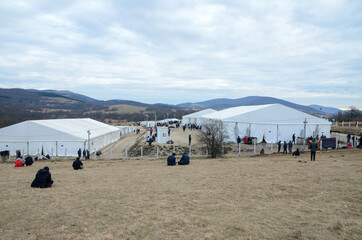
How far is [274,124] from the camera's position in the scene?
96.6 ft

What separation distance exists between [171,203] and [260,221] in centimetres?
263

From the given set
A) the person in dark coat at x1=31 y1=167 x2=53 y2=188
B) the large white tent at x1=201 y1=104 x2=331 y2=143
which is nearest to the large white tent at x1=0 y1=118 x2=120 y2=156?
the large white tent at x1=201 y1=104 x2=331 y2=143

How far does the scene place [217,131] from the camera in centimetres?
2203

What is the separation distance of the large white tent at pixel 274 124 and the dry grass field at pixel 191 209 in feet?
66.6

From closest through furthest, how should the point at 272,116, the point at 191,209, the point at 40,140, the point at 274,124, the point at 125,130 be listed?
the point at 191,209
the point at 40,140
the point at 274,124
the point at 272,116
the point at 125,130

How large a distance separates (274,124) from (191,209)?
25.7 metres

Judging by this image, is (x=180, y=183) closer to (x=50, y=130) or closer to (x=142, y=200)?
(x=142, y=200)

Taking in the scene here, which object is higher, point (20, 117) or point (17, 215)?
point (20, 117)

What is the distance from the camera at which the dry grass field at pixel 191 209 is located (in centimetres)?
496

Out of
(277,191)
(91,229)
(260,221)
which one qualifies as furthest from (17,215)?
(277,191)

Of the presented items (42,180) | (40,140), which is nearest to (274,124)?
(42,180)

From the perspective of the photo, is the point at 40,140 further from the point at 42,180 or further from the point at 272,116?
the point at 272,116

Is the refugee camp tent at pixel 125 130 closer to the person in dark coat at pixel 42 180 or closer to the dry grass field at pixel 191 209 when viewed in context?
the dry grass field at pixel 191 209


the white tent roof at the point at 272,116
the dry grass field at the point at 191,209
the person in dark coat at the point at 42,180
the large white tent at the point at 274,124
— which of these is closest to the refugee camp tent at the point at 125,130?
the large white tent at the point at 274,124
